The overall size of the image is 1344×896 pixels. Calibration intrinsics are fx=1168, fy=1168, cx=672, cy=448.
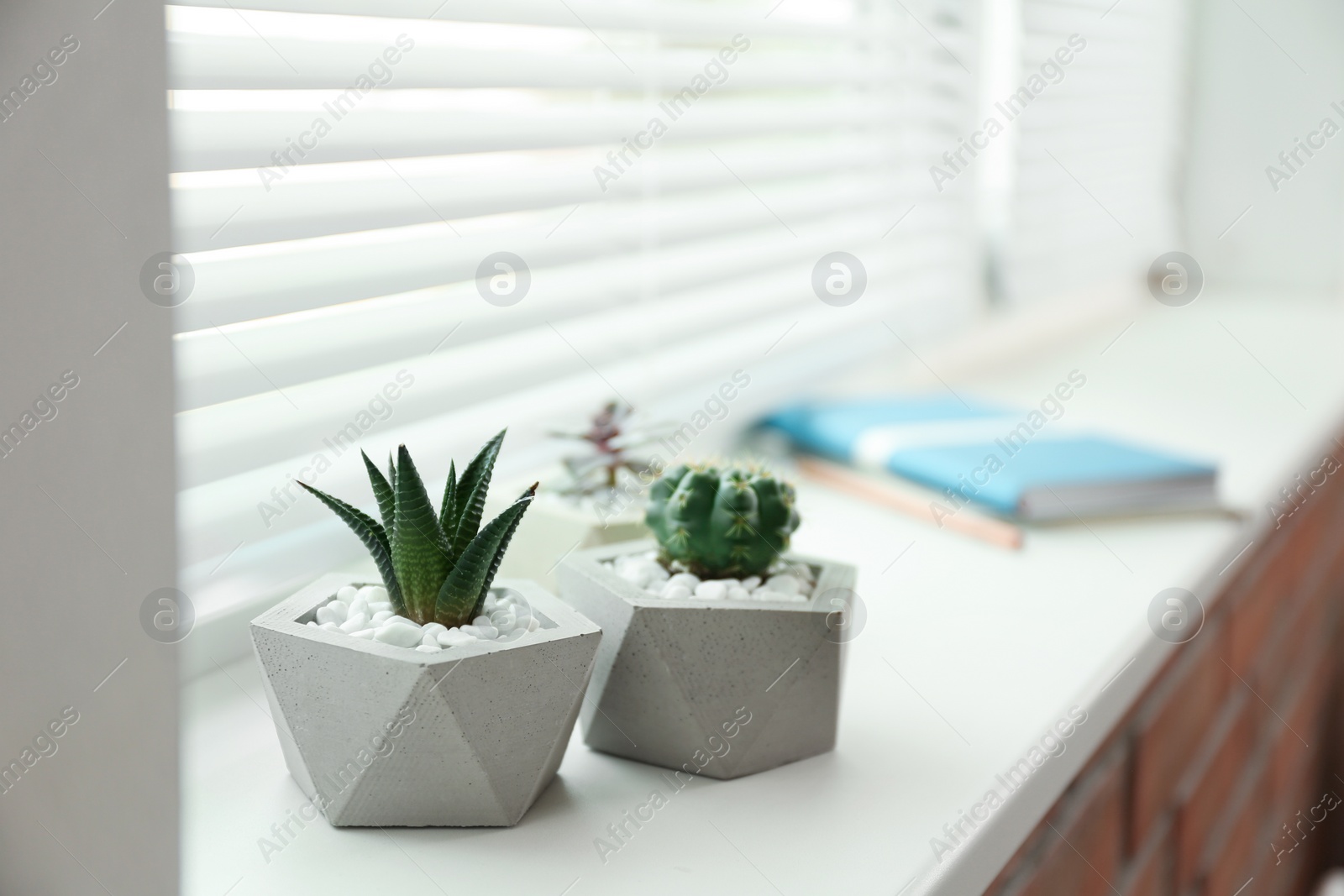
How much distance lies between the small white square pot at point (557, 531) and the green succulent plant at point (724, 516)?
104mm

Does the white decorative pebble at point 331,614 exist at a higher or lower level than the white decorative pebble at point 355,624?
higher

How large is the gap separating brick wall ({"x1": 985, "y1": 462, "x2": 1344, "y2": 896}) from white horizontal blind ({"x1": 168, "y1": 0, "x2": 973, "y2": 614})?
55 cm

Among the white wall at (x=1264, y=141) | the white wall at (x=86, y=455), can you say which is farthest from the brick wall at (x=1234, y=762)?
the white wall at (x=1264, y=141)

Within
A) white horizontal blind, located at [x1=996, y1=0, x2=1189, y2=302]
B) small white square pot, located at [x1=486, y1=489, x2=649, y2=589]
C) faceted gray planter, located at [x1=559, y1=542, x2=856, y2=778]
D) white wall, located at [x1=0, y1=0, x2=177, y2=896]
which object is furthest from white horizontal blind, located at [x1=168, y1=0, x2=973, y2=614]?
white horizontal blind, located at [x1=996, y1=0, x2=1189, y2=302]

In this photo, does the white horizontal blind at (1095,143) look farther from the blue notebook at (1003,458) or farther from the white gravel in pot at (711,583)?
the white gravel in pot at (711,583)

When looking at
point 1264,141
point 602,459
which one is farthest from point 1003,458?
point 1264,141

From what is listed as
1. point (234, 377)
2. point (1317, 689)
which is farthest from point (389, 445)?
point (1317, 689)

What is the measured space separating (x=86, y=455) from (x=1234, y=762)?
1.24m

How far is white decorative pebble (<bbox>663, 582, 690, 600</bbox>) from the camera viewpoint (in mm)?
670

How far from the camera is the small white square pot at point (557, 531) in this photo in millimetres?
814

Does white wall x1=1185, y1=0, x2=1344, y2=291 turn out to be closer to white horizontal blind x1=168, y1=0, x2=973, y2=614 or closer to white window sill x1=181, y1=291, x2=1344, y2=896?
white horizontal blind x1=168, y1=0, x2=973, y2=614

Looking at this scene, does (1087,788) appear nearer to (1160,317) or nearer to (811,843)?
(811,843)

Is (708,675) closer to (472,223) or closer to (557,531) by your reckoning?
(557,531)

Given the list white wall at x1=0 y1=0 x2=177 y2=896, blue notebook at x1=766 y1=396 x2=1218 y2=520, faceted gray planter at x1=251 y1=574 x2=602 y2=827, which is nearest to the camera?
white wall at x1=0 y1=0 x2=177 y2=896
